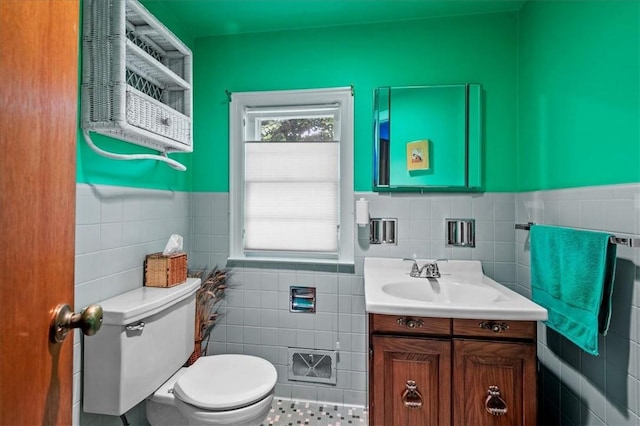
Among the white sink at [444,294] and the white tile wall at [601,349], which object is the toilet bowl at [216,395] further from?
the white tile wall at [601,349]

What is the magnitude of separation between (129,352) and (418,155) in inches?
66.0

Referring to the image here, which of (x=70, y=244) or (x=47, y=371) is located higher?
(x=70, y=244)

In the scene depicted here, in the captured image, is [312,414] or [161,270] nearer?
[161,270]

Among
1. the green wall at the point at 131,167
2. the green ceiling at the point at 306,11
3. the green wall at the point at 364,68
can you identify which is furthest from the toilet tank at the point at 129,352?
the green ceiling at the point at 306,11

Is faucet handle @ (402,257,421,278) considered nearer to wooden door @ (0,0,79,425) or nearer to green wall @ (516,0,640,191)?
green wall @ (516,0,640,191)

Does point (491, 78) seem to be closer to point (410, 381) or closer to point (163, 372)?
point (410, 381)

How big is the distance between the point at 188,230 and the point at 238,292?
0.52m

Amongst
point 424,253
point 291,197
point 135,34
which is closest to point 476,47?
point 424,253

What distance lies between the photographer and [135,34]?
1.45 m

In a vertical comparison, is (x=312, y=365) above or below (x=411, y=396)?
below

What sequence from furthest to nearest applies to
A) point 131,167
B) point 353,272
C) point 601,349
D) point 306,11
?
1. point 353,272
2. point 306,11
3. point 131,167
4. point 601,349

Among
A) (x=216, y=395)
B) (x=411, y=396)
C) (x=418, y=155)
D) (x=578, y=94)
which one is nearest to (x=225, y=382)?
(x=216, y=395)

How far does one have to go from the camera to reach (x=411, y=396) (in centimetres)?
120

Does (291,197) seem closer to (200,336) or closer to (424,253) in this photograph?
(424,253)
